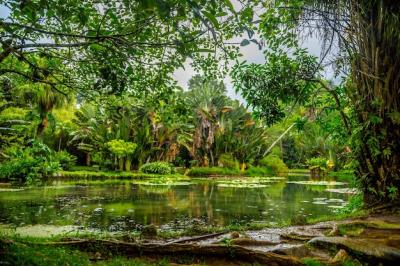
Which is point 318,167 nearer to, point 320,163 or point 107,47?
point 320,163

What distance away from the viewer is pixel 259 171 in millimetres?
37375

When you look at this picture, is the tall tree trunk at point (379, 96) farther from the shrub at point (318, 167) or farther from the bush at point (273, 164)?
the bush at point (273, 164)

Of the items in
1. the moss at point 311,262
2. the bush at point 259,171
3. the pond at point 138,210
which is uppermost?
the bush at point 259,171

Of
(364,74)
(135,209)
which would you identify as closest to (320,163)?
(135,209)

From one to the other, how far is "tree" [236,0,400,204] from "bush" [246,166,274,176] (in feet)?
92.8

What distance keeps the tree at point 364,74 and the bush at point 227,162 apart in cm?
2845

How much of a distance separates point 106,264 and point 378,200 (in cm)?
618

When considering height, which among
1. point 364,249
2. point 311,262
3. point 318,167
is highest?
point 318,167

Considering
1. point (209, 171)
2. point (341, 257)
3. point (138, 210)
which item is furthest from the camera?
point (209, 171)

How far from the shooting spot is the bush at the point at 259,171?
36281mm

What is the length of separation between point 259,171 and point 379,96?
3036cm

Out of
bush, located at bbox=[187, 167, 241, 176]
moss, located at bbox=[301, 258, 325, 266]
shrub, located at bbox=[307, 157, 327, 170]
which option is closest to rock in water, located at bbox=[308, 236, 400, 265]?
moss, located at bbox=[301, 258, 325, 266]

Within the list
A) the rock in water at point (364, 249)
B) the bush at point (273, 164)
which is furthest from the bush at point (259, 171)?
the rock in water at point (364, 249)

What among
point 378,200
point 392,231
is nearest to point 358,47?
point 378,200
